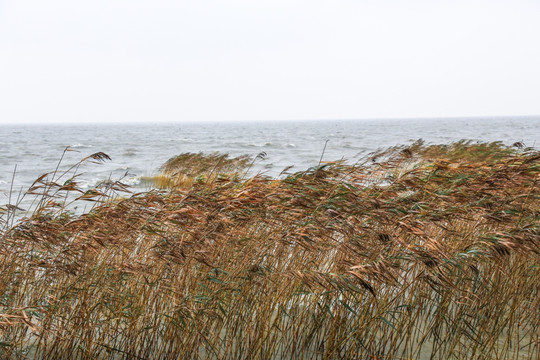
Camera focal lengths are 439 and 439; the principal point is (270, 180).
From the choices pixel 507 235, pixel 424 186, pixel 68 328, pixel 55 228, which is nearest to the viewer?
pixel 507 235

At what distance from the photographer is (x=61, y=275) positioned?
4.64 m

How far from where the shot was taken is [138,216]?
472 cm

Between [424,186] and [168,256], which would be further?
[424,186]

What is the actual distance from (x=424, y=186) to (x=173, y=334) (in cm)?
327

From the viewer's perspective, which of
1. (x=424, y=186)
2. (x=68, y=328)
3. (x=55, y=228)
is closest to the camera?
(x=68, y=328)

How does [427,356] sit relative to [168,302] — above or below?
below

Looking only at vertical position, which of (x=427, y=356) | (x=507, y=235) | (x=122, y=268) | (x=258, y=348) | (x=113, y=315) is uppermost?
(x=507, y=235)

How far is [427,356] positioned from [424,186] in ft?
6.23

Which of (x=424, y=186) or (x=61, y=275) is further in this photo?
(x=424, y=186)

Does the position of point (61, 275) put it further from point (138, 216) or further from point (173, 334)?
point (173, 334)

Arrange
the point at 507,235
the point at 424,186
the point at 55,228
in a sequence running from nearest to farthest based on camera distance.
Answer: the point at 507,235
the point at 55,228
the point at 424,186

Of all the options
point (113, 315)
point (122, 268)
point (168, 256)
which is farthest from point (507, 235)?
point (113, 315)

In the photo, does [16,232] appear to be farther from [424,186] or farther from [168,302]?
[424,186]

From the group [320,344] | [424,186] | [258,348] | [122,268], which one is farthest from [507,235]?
[122,268]
